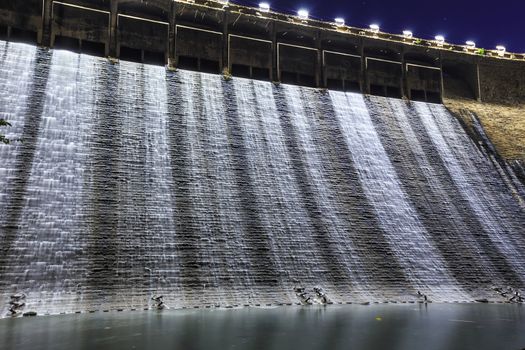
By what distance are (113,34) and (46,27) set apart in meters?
2.89

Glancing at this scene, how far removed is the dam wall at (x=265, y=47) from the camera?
2309 cm

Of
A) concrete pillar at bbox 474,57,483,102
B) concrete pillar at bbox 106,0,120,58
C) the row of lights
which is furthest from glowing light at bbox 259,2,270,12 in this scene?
concrete pillar at bbox 474,57,483,102

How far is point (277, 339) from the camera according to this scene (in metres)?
9.81

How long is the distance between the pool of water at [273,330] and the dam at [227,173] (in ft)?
5.03

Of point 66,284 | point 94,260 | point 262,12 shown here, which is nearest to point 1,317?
point 66,284

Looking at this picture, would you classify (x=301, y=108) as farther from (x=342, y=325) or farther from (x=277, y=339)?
(x=277, y=339)

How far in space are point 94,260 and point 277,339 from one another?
716 centimetres

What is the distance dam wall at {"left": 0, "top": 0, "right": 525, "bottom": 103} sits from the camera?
75.8ft

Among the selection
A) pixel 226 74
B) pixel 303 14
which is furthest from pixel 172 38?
pixel 303 14

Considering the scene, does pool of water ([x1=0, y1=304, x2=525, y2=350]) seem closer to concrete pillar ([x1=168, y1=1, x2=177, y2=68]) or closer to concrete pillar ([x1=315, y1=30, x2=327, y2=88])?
concrete pillar ([x1=168, y1=1, x2=177, y2=68])

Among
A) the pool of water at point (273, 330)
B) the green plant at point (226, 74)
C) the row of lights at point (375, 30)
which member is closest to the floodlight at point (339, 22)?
the row of lights at point (375, 30)

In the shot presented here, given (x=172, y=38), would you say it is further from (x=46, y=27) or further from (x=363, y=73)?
(x=363, y=73)

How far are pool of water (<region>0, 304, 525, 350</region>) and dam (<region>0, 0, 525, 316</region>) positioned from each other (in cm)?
153

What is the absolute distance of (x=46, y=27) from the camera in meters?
22.0
